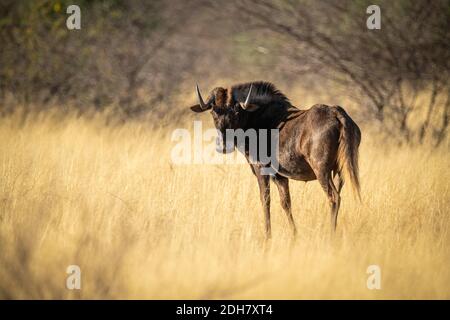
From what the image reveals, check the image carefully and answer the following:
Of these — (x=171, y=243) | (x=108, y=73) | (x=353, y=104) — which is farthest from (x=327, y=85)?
(x=171, y=243)

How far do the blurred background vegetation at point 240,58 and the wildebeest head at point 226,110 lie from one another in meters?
4.31

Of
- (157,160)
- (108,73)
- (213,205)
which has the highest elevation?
(108,73)

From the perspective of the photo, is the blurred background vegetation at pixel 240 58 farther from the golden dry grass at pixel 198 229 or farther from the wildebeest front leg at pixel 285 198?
the wildebeest front leg at pixel 285 198

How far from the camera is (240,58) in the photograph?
15.7 metres

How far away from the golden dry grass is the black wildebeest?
0.46 meters

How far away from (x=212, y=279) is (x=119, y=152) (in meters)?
4.55

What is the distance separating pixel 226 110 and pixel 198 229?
54.6 inches

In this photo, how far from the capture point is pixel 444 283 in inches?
201

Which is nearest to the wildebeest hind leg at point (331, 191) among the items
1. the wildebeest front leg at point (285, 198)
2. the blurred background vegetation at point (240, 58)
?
the wildebeest front leg at point (285, 198)

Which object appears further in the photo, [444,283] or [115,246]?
[115,246]

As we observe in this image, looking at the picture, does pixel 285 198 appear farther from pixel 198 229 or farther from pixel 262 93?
pixel 262 93

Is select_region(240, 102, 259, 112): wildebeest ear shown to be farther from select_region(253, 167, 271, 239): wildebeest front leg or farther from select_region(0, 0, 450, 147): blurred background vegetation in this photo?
select_region(0, 0, 450, 147): blurred background vegetation

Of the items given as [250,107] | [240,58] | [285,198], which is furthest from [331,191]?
[240,58]

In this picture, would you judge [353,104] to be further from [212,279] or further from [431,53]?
[212,279]
